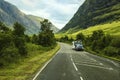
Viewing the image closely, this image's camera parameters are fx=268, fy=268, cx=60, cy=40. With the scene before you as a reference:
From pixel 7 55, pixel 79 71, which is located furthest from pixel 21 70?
pixel 79 71

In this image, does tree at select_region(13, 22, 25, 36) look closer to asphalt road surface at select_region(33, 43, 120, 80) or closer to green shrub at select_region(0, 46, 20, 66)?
asphalt road surface at select_region(33, 43, 120, 80)

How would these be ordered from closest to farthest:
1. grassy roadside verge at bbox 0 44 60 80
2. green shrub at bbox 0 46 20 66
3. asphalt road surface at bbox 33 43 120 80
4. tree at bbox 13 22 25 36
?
grassy roadside verge at bbox 0 44 60 80
asphalt road surface at bbox 33 43 120 80
green shrub at bbox 0 46 20 66
tree at bbox 13 22 25 36

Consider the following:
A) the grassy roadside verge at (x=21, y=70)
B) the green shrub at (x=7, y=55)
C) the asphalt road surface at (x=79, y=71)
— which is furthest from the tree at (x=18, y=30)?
the green shrub at (x=7, y=55)

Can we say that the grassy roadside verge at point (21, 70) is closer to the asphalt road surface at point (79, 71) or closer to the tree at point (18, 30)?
the asphalt road surface at point (79, 71)

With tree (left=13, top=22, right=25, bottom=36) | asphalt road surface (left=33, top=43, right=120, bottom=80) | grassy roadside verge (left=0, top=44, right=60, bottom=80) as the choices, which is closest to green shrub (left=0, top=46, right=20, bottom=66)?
grassy roadside verge (left=0, top=44, right=60, bottom=80)

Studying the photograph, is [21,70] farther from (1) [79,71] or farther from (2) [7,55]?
(1) [79,71]

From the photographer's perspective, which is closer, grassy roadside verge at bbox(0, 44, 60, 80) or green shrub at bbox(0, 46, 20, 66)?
grassy roadside verge at bbox(0, 44, 60, 80)

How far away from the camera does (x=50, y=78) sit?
19766mm

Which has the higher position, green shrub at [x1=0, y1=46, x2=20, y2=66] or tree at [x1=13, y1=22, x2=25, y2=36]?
tree at [x1=13, y1=22, x2=25, y2=36]

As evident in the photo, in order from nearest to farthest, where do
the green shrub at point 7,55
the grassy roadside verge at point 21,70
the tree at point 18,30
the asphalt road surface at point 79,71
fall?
1. the grassy roadside verge at point 21,70
2. the asphalt road surface at point 79,71
3. the green shrub at point 7,55
4. the tree at point 18,30

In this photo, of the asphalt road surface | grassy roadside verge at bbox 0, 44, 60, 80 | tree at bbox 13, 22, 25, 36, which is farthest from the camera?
tree at bbox 13, 22, 25, 36

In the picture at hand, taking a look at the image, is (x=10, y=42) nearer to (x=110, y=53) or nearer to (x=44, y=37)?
(x=110, y=53)

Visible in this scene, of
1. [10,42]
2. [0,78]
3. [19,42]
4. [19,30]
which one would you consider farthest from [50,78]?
[19,30]

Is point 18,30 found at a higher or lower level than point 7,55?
higher
